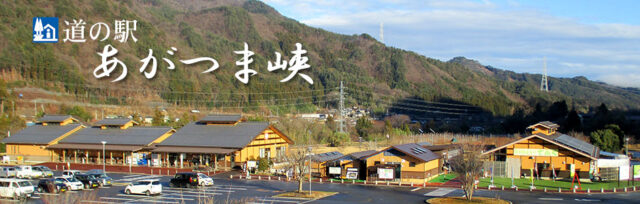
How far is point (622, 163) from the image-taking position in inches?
1344

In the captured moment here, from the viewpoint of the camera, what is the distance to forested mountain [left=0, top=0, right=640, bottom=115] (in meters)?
100

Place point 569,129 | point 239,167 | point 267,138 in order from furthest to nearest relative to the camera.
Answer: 1. point 569,129
2. point 267,138
3. point 239,167

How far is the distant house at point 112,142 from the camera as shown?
44.2 m

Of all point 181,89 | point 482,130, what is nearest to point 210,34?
point 181,89

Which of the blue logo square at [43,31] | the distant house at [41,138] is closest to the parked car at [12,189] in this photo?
the distant house at [41,138]

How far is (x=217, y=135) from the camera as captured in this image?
4431 centimetres

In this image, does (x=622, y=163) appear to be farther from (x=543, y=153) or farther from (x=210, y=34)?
(x=210, y=34)

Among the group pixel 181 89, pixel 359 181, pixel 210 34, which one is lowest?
pixel 359 181

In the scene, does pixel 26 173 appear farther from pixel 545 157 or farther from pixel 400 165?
pixel 545 157

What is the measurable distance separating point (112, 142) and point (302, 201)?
85.8 feet

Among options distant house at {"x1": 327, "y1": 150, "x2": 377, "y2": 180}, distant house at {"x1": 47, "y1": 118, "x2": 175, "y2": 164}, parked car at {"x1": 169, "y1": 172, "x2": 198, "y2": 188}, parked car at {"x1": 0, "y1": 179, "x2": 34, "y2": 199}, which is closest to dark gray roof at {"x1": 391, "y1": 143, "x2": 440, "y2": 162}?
distant house at {"x1": 327, "y1": 150, "x2": 377, "y2": 180}

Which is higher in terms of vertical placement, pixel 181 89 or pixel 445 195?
pixel 181 89

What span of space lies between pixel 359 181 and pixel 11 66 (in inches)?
3297

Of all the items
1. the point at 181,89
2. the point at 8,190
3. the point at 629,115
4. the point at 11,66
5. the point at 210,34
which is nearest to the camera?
the point at 8,190
